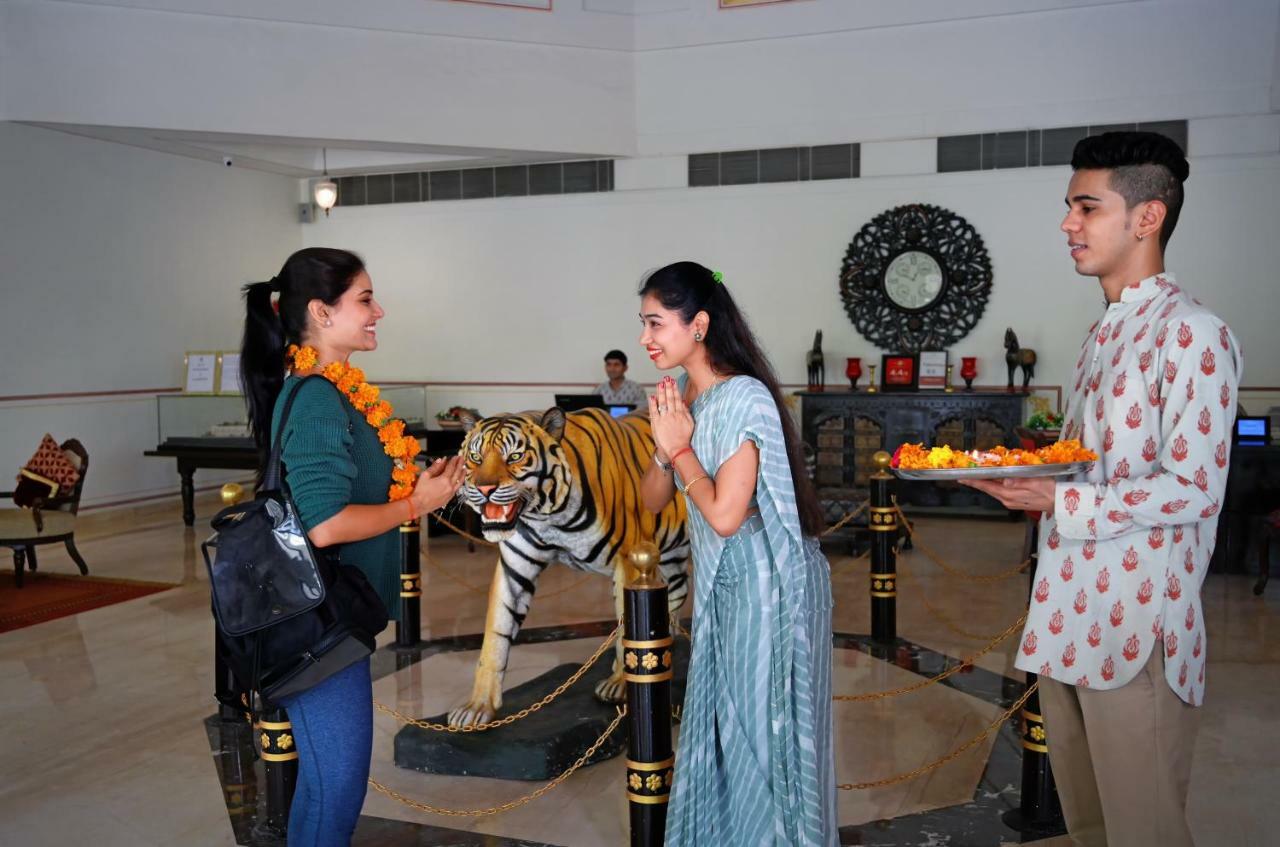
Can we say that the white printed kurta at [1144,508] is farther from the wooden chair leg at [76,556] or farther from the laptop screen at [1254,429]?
the wooden chair leg at [76,556]

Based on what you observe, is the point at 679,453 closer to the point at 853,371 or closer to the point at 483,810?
the point at 483,810

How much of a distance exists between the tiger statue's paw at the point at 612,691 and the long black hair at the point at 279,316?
2.37 meters

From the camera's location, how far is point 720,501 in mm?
2488

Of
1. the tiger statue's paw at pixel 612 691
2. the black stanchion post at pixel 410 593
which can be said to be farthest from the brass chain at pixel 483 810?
the black stanchion post at pixel 410 593

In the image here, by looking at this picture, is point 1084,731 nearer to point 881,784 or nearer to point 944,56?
point 881,784

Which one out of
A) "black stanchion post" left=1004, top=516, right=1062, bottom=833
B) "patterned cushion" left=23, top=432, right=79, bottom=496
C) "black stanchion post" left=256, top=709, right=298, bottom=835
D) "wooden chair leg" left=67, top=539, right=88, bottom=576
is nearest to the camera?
"black stanchion post" left=256, top=709, right=298, bottom=835

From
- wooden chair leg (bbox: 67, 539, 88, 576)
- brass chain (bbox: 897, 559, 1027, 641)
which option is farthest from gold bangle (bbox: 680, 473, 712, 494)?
wooden chair leg (bbox: 67, 539, 88, 576)

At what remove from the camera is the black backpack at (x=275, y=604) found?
2303mm

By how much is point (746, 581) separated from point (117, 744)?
326 centimetres

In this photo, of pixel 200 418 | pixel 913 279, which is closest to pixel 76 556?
pixel 200 418

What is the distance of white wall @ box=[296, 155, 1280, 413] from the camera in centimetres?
962

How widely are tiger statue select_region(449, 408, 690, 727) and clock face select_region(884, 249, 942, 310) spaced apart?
6.45m

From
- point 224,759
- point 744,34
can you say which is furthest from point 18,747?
point 744,34

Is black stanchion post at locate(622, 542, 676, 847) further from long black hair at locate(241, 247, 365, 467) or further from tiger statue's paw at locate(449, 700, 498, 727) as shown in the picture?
tiger statue's paw at locate(449, 700, 498, 727)
